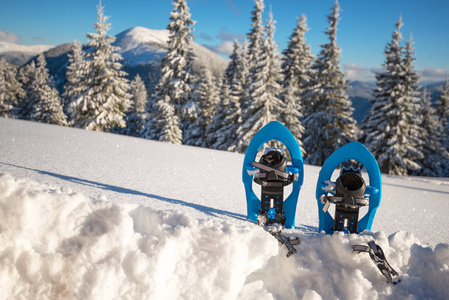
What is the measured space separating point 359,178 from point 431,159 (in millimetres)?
26921

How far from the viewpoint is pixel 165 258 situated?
1579mm

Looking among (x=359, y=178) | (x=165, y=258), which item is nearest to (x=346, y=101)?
(x=359, y=178)

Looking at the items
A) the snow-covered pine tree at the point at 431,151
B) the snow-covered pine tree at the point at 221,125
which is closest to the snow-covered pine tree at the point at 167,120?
the snow-covered pine tree at the point at 221,125

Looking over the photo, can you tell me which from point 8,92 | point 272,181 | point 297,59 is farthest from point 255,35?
point 8,92

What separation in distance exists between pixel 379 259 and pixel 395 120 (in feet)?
59.6

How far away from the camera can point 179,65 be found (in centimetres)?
1853

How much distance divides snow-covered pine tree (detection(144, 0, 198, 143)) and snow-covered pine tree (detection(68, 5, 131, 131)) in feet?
9.73

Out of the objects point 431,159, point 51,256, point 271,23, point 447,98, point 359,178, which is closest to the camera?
point 51,256

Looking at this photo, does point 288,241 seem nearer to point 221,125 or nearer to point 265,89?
point 265,89

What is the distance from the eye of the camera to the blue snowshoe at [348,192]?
2211 millimetres

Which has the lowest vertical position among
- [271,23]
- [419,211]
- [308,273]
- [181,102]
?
[419,211]

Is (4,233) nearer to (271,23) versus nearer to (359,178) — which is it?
(359,178)

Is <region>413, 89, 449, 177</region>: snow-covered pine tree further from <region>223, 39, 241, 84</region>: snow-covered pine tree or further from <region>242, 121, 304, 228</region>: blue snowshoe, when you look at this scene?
<region>242, 121, 304, 228</region>: blue snowshoe

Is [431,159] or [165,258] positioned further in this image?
[431,159]
